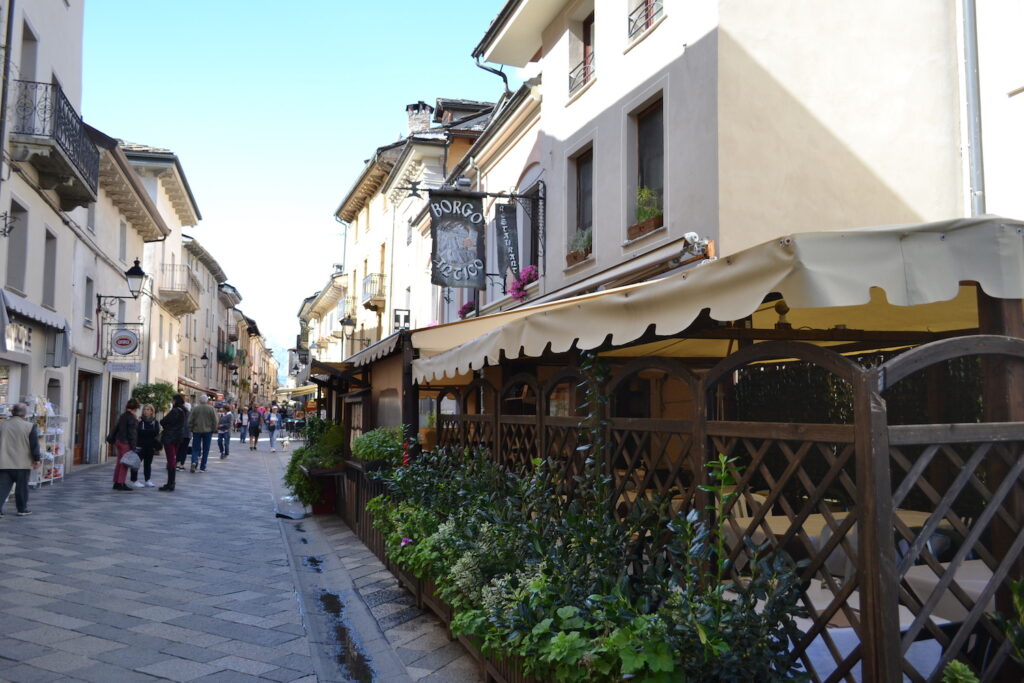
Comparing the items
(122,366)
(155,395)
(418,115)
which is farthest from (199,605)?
(418,115)

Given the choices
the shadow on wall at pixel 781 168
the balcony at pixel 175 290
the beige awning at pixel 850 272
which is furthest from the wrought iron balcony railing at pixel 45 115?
the balcony at pixel 175 290

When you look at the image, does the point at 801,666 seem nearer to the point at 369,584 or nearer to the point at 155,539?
the point at 369,584

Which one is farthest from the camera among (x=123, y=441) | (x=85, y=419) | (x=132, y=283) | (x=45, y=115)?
(x=85, y=419)

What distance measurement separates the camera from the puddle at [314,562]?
359 inches

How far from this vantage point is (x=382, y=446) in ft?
29.5

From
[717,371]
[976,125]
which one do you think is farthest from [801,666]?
[976,125]

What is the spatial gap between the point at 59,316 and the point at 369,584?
1302 centimetres

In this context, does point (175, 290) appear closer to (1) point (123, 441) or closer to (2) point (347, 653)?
(1) point (123, 441)

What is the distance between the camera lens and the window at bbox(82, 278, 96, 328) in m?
21.5

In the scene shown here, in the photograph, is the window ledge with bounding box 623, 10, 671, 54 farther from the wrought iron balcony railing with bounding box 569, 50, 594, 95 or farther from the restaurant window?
the restaurant window

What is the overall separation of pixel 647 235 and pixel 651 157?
4.28 ft

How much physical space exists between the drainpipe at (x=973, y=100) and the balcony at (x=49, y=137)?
578 inches

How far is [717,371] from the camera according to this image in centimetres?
364

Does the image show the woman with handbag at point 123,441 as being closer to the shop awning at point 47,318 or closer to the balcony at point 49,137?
the shop awning at point 47,318
